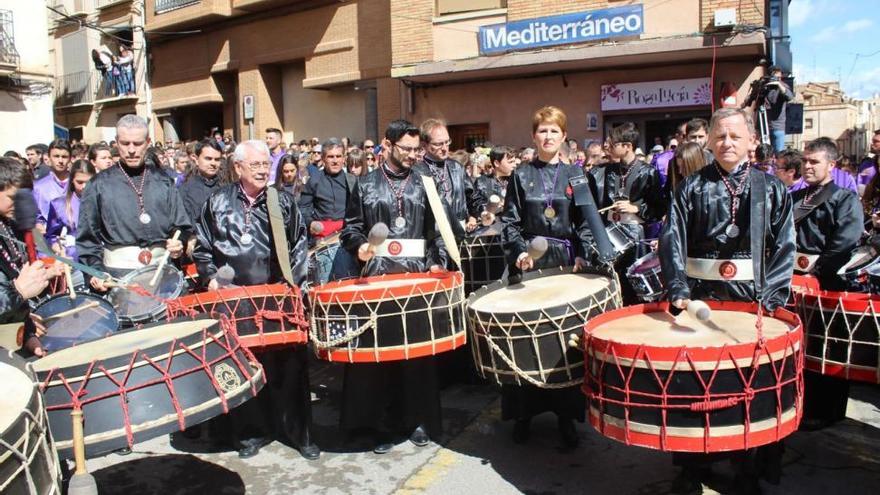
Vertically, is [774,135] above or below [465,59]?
below

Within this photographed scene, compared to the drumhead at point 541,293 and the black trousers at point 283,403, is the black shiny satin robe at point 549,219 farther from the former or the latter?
the black trousers at point 283,403

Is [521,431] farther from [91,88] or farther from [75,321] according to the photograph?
[91,88]

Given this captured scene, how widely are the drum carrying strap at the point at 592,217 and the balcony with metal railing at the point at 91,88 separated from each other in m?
22.4

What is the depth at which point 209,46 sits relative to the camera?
70.4ft

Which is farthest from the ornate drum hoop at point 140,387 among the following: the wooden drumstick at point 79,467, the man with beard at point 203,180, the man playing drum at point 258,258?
the man with beard at point 203,180

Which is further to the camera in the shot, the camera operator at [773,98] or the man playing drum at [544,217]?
the camera operator at [773,98]

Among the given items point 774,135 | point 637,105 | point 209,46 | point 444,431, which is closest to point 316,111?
point 209,46

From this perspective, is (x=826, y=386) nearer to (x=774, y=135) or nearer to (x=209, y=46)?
(x=774, y=135)

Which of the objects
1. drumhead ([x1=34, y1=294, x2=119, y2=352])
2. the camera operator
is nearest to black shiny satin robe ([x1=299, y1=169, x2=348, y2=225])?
drumhead ([x1=34, y1=294, x2=119, y2=352])

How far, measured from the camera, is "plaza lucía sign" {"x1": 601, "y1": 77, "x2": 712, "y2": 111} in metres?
13.5

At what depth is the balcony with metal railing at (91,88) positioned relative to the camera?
79.3 feet

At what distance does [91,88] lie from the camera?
25.8 metres

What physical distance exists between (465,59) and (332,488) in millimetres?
12374

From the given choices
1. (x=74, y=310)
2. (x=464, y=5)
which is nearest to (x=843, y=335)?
(x=74, y=310)
